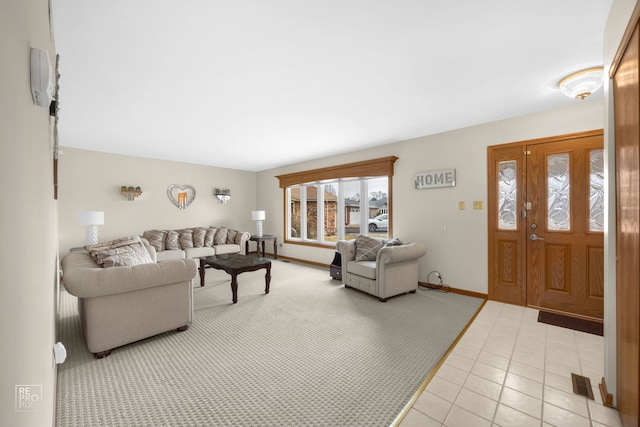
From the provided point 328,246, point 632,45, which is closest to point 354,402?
point 632,45

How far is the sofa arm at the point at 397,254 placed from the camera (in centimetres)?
345

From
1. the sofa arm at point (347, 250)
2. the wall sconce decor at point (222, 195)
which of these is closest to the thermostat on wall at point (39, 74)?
the sofa arm at point (347, 250)

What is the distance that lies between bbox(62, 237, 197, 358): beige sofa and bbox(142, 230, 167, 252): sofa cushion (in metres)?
2.63

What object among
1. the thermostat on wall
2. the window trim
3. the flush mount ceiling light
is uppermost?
the flush mount ceiling light

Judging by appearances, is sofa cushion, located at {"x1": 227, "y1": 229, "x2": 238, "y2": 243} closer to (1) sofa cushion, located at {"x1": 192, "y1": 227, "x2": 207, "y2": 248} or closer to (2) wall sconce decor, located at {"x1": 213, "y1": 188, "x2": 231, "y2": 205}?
(1) sofa cushion, located at {"x1": 192, "y1": 227, "x2": 207, "y2": 248}

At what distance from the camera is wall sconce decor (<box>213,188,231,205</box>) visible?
673 centimetres

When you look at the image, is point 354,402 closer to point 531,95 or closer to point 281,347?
point 281,347

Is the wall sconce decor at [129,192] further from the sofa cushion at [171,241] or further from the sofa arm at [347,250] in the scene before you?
the sofa arm at [347,250]

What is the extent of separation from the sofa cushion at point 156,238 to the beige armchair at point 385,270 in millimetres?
3632

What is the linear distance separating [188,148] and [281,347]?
4.10 metres

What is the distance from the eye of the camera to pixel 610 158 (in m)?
1.67

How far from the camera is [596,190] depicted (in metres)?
2.99

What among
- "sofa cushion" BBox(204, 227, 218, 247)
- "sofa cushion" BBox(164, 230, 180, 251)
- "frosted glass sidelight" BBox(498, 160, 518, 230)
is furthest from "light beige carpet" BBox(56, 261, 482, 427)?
"sofa cushion" BBox(204, 227, 218, 247)

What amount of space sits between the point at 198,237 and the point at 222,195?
53.0 inches
